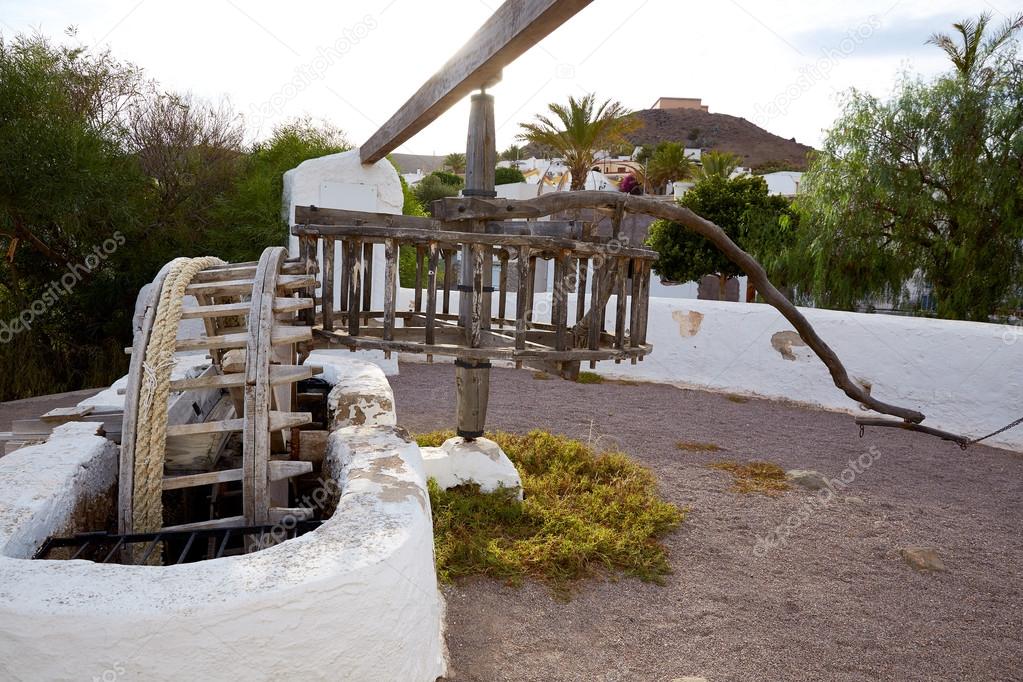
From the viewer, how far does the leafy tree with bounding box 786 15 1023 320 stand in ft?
32.1

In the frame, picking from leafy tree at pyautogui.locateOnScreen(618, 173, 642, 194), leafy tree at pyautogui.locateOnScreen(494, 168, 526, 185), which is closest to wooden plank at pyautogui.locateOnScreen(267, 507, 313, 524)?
leafy tree at pyautogui.locateOnScreen(618, 173, 642, 194)

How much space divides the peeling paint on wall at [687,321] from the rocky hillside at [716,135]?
5412 cm

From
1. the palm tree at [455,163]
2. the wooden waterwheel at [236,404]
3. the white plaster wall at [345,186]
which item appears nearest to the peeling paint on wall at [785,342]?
the white plaster wall at [345,186]

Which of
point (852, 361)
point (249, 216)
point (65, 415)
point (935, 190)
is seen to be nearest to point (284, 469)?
point (65, 415)

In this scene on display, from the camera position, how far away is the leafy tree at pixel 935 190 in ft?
32.1

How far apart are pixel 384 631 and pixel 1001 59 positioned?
12.1 m

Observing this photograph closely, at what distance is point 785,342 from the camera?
8797 millimetres

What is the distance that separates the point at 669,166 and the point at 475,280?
93.9 feet

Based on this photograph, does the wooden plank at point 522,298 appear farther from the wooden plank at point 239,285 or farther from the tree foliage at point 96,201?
the tree foliage at point 96,201

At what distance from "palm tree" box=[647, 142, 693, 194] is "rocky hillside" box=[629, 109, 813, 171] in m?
31.9

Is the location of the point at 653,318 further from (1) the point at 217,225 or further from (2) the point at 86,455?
(2) the point at 86,455

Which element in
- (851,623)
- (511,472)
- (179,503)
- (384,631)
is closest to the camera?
(384,631)

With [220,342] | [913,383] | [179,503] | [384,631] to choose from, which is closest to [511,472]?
[179,503]

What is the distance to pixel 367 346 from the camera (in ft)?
8.54
